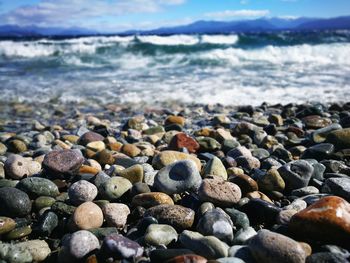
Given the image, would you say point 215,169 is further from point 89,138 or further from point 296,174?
point 89,138

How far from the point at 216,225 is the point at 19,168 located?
179cm

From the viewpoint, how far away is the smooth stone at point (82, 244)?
2.03 metres

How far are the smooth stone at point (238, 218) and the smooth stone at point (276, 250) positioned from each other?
0.41 m

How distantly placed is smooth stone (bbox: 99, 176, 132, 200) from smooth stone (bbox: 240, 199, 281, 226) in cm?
84

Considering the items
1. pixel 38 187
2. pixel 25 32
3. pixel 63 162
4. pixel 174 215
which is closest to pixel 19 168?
pixel 63 162

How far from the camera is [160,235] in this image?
2170 mm

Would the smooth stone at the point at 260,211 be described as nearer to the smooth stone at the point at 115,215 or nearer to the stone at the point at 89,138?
the smooth stone at the point at 115,215

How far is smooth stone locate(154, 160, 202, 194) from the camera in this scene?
2713mm

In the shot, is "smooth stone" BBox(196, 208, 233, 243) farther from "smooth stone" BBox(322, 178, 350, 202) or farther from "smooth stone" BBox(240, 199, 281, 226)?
"smooth stone" BBox(322, 178, 350, 202)

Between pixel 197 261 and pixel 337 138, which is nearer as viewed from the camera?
pixel 197 261

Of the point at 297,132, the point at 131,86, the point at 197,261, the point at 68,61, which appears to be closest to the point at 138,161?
the point at 197,261

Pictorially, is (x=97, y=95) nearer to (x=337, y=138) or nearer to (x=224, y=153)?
(x=224, y=153)

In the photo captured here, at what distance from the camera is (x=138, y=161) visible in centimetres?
360

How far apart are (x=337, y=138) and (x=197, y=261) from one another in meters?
2.51
